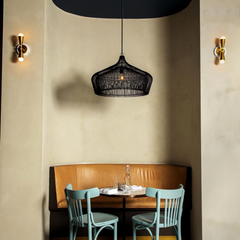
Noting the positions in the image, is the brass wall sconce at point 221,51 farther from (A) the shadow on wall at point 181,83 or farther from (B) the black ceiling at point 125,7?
(B) the black ceiling at point 125,7

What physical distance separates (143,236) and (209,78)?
2314mm

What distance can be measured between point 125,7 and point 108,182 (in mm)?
2798

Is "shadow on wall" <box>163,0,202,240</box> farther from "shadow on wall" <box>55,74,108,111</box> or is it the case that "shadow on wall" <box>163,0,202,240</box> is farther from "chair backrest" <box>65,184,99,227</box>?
"chair backrest" <box>65,184,99,227</box>

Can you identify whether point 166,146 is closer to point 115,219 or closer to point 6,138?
point 115,219

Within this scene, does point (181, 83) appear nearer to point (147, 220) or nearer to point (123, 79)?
point (123, 79)

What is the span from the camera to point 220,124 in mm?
3549

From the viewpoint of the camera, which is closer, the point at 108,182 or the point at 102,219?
the point at 102,219

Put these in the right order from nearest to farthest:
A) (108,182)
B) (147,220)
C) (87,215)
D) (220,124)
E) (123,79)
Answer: (87,215), (147,220), (123,79), (220,124), (108,182)

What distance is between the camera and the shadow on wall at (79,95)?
453 cm

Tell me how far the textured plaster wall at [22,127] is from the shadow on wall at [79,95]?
88cm

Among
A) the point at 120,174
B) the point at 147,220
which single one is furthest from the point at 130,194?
the point at 120,174

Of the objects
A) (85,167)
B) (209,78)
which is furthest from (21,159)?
(209,78)

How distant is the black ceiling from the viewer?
4324mm

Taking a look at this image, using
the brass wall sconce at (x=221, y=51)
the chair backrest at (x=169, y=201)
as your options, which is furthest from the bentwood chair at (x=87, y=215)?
the brass wall sconce at (x=221, y=51)
